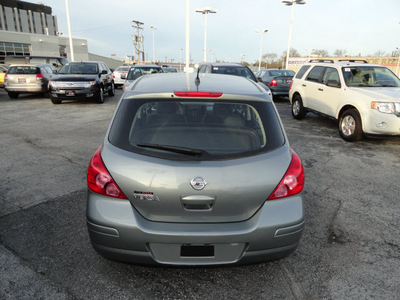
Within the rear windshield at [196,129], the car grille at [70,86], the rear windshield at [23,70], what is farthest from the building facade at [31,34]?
the rear windshield at [196,129]

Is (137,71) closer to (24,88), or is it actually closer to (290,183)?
(24,88)

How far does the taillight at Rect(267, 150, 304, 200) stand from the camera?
221cm

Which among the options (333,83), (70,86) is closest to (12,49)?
(70,86)

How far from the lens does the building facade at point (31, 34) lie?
44344mm

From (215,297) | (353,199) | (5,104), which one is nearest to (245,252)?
(215,297)

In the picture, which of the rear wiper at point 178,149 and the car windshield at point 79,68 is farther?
the car windshield at point 79,68

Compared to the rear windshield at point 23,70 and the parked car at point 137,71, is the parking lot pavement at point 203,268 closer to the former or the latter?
the parked car at point 137,71

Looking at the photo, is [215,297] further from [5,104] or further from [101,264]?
[5,104]

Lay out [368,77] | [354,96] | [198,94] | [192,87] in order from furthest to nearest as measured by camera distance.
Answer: [368,77] → [354,96] → [192,87] → [198,94]

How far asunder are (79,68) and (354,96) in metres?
11.3

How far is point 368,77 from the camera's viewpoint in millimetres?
7762

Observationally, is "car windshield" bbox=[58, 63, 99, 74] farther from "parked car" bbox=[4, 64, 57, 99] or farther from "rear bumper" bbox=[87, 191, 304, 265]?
"rear bumper" bbox=[87, 191, 304, 265]

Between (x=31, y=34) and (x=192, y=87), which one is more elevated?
(x=31, y=34)

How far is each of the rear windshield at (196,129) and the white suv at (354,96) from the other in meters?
5.29
